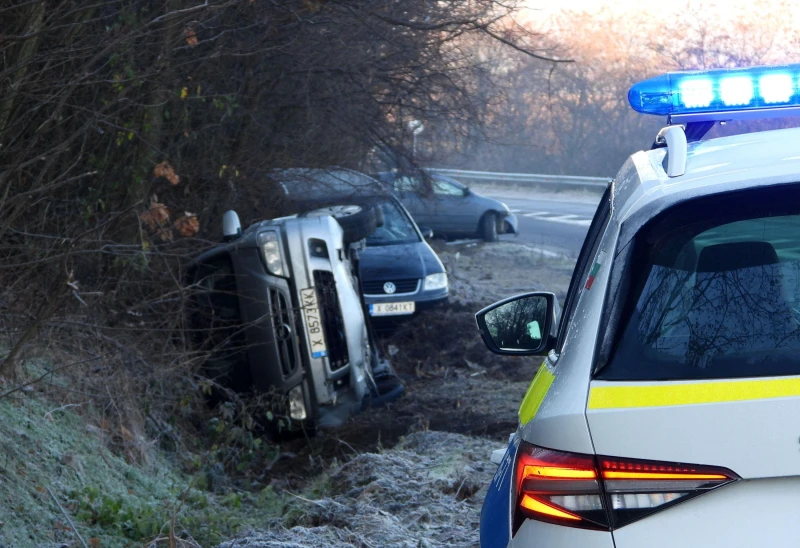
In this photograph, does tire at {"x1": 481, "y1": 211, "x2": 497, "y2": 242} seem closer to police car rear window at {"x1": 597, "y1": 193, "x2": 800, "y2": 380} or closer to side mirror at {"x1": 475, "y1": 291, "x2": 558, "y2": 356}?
side mirror at {"x1": 475, "y1": 291, "x2": 558, "y2": 356}

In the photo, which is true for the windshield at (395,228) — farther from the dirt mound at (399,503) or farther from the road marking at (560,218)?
the road marking at (560,218)

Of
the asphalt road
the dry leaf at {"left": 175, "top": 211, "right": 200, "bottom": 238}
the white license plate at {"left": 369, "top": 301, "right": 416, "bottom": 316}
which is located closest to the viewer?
the dry leaf at {"left": 175, "top": 211, "right": 200, "bottom": 238}

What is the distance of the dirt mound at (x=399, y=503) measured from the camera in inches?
180

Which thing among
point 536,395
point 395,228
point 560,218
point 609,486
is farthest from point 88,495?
point 560,218

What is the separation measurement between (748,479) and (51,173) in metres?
5.90

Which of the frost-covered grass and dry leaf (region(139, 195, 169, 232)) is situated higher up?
dry leaf (region(139, 195, 169, 232))

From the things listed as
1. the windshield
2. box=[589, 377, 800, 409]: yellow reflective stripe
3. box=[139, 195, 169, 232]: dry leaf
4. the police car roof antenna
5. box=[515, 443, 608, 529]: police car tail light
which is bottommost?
the windshield

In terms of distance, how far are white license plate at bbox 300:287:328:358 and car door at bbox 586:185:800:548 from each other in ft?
18.7

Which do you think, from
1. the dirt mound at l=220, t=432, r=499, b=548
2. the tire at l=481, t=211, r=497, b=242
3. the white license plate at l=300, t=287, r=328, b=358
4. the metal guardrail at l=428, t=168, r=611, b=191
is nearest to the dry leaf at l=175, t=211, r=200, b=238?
the white license plate at l=300, t=287, r=328, b=358

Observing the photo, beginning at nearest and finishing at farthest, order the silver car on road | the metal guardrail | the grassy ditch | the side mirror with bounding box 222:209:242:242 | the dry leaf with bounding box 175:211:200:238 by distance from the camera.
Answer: the grassy ditch < the dry leaf with bounding box 175:211:200:238 < the side mirror with bounding box 222:209:242:242 < the silver car on road < the metal guardrail

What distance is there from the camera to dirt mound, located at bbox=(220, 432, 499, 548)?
456 centimetres

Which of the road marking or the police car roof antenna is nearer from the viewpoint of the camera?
the police car roof antenna

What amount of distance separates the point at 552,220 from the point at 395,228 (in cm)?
1349

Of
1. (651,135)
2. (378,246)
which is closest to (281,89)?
(378,246)
